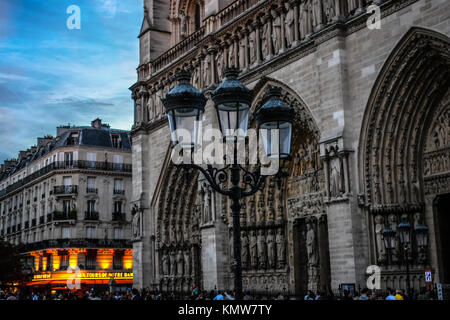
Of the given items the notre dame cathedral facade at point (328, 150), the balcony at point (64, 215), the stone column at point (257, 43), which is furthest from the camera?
the balcony at point (64, 215)

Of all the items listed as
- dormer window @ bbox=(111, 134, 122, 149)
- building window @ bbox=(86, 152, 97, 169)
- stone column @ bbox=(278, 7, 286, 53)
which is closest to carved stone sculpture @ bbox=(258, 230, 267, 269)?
stone column @ bbox=(278, 7, 286, 53)

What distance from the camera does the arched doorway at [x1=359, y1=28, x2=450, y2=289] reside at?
14.0 metres

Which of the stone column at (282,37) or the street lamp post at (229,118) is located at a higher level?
the stone column at (282,37)


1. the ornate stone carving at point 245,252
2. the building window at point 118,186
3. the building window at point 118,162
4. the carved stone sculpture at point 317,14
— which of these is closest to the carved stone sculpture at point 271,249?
the ornate stone carving at point 245,252

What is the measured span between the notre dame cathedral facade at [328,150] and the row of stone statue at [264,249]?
4cm

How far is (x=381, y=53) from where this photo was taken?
14.8 metres

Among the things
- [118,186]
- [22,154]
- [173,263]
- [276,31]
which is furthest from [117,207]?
[276,31]

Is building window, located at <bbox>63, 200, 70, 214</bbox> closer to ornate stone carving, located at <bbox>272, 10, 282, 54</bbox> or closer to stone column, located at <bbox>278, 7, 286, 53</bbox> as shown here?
ornate stone carving, located at <bbox>272, 10, 282, 54</bbox>

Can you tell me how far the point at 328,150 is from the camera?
611 inches

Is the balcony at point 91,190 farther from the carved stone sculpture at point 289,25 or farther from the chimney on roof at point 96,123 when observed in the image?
the carved stone sculpture at point 289,25

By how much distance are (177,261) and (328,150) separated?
35.4 feet

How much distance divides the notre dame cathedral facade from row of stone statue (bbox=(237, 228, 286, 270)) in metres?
0.04

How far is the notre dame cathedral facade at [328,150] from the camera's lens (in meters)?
14.2

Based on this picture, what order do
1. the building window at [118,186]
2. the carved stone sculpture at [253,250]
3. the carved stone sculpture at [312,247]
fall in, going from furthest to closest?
the building window at [118,186], the carved stone sculpture at [253,250], the carved stone sculpture at [312,247]
